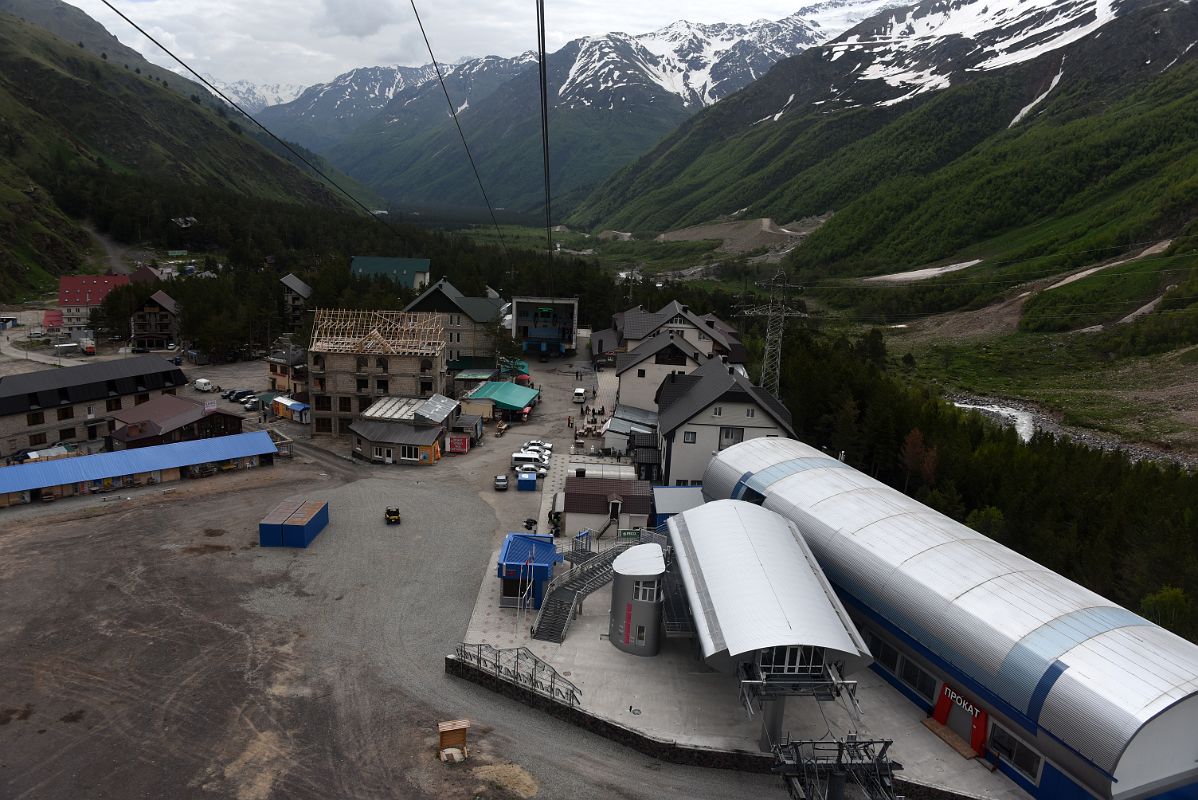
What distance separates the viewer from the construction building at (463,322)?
68.9 meters

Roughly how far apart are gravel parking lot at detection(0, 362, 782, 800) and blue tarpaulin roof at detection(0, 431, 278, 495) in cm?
187

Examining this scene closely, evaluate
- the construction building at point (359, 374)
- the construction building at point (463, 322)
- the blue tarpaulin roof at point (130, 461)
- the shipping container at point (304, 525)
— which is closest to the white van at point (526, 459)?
the construction building at point (359, 374)

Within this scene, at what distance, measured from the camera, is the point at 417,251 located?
12575cm

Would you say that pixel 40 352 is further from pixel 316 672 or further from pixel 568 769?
pixel 568 769

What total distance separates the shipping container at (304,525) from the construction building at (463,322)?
36.0 metres

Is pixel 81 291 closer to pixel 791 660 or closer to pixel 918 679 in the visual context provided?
pixel 791 660

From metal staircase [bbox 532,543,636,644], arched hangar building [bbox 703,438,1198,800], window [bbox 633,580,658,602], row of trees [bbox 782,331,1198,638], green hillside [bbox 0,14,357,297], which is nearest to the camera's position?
arched hangar building [bbox 703,438,1198,800]

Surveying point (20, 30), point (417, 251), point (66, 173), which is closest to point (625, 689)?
point (417, 251)

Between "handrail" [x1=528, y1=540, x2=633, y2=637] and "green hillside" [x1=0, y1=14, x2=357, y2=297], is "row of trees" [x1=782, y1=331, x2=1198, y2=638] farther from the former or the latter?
"green hillside" [x1=0, y1=14, x2=357, y2=297]

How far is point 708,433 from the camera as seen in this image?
38.5m

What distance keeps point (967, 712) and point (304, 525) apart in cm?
2700

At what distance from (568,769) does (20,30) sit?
835ft

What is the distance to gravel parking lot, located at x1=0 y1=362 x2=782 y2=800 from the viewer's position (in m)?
18.6

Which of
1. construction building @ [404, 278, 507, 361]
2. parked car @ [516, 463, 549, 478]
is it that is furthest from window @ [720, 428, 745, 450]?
construction building @ [404, 278, 507, 361]
